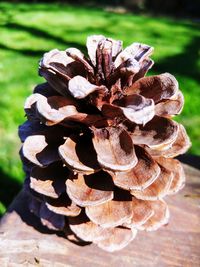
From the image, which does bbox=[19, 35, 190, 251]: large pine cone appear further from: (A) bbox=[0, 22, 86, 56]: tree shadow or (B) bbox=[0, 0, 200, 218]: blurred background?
(A) bbox=[0, 22, 86, 56]: tree shadow

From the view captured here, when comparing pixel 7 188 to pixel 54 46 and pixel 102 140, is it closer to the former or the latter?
pixel 102 140

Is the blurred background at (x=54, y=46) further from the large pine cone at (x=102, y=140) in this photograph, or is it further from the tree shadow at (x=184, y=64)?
the large pine cone at (x=102, y=140)

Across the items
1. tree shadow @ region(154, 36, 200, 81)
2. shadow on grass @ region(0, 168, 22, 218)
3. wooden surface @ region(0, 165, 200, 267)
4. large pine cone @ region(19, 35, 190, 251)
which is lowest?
shadow on grass @ region(0, 168, 22, 218)

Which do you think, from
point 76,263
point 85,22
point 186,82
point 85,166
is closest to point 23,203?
point 76,263

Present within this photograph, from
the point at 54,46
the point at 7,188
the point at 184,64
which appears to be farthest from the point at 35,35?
the point at 7,188

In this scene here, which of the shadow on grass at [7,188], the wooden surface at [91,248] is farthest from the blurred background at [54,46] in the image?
the wooden surface at [91,248]

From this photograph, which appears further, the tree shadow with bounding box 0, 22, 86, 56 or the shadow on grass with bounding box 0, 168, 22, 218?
the tree shadow with bounding box 0, 22, 86, 56

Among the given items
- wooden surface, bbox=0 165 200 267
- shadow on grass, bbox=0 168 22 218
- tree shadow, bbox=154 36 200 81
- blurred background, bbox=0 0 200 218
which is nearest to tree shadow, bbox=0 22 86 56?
blurred background, bbox=0 0 200 218

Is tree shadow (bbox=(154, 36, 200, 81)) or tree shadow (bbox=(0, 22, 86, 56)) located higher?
tree shadow (bbox=(154, 36, 200, 81))
